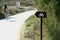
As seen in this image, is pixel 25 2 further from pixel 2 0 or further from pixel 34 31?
pixel 34 31

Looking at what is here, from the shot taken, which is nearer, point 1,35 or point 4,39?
point 4,39

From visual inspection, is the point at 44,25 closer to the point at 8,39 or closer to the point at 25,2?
the point at 8,39

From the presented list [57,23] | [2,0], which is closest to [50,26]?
[57,23]

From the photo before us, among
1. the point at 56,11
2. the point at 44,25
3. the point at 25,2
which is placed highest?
the point at 56,11

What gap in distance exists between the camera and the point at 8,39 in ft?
37.5

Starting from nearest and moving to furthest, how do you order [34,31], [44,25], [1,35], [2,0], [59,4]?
1. [59,4]
2. [44,25]
3. [34,31]
4. [1,35]
5. [2,0]

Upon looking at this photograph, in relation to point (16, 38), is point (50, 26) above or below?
above

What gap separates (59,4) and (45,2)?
1.91 feet

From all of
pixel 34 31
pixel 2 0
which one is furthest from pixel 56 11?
pixel 2 0

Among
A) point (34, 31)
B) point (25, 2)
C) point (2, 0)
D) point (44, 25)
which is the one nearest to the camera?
point (44, 25)

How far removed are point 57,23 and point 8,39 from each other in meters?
3.56

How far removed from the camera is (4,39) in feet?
37.5

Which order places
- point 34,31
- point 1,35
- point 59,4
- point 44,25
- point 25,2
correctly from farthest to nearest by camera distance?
1. point 25,2
2. point 1,35
3. point 34,31
4. point 44,25
5. point 59,4

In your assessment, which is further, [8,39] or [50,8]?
[8,39]
